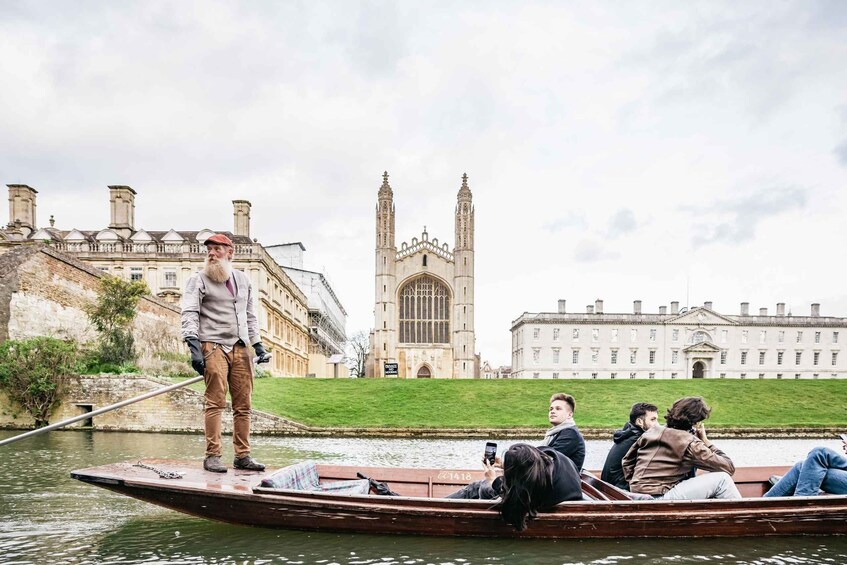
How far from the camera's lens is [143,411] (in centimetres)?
2119

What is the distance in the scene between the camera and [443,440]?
1977cm

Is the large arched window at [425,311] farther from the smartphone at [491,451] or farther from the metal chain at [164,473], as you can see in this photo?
the smartphone at [491,451]

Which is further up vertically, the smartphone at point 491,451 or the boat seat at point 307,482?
the smartphone at point 491,451

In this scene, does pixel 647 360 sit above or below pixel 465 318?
below

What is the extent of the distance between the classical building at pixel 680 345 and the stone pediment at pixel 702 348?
11 centimetres

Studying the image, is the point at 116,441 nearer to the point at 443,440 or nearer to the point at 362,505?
the point at 443,440

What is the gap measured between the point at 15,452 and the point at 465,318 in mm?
47012

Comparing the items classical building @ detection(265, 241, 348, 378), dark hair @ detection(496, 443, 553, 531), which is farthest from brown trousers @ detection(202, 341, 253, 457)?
classical building @ detection(265, 241, 348, 378)

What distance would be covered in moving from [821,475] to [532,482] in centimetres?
326

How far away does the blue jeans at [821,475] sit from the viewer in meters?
6.49

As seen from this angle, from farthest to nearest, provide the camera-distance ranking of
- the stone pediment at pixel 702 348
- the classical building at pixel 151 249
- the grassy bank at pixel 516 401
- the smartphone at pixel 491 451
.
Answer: the stone pediment at pixel 702 348
the classical building at pixel 151 249
the grassy bank at pixel 516 401
the smartphone at pixel 491 451

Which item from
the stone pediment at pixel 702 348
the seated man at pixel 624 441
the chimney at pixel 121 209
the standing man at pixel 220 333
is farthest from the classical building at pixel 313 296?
the seated man at pixel 624 441

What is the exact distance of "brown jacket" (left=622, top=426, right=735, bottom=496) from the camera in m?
6.12

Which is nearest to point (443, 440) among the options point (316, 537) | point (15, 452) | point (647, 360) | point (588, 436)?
point (588, 436)
